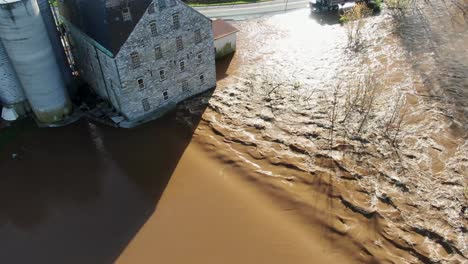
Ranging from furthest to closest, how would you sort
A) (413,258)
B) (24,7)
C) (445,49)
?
(445,49) → (24,7) → (413,258)

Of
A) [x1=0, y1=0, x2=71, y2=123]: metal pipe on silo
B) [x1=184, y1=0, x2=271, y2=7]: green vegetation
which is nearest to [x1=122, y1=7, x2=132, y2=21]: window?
[x1=0, y1=0, x2=71, y2=123]: metal pipe on silo

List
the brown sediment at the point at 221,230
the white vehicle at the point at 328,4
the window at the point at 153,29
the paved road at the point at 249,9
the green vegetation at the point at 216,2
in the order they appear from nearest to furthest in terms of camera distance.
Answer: the brown sediment at the point at 221,230 → the window at the point at 153,29 → the white vehicle at the point at 328,4 → the paved road at the point at 249,9 → the green vegetation at the point at 216,2

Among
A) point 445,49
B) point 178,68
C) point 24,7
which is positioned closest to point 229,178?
point 178,68

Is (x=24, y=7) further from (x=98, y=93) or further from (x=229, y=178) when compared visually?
(x=229, y=178)

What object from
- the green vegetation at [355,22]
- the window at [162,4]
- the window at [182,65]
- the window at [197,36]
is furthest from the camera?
the green vegetation at [355,22]

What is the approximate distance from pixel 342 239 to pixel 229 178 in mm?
10068

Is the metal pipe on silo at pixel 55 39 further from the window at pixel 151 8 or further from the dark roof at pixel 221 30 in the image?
the dark roof at pixel 221 30

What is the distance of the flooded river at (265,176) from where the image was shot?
2803 centimetres

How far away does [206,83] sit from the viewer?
1622 inches

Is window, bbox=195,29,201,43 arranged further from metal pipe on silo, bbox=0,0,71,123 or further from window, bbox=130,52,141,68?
metal pipe on silo, bbox=0,0,71,123

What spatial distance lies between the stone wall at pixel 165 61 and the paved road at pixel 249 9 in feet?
65.5

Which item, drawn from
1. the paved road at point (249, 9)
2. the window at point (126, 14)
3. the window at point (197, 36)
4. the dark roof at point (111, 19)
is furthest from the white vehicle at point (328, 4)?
the window at point (126, 14)

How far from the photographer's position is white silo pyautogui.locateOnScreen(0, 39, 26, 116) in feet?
117

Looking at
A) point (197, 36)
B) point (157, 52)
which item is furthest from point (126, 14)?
point (197, 36)
